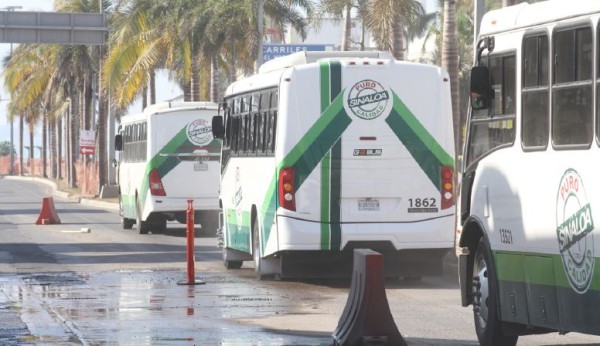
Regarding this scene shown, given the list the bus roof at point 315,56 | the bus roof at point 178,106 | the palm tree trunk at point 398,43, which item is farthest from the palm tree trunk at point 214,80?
the bus roof at point 315,56

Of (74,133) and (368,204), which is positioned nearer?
(368,204)

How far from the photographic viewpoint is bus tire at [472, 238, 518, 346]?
12.9 m

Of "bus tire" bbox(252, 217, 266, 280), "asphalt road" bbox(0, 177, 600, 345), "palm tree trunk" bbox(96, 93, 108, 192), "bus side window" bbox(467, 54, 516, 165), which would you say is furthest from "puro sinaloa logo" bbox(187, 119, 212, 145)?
"palm tree trunk" bbox(96, 93, 108, 192)

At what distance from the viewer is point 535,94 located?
12.1 m

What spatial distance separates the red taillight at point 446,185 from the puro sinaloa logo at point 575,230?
8.57 m

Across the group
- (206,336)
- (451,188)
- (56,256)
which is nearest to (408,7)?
(56,256)

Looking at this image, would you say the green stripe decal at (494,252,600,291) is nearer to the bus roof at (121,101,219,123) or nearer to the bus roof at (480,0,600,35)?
the bus roof at (480,0,600,35)

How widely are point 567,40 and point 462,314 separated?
225 inches

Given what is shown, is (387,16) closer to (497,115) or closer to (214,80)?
(497,115)

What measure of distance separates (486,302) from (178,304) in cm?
561

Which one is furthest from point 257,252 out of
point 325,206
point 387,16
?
point 387,16

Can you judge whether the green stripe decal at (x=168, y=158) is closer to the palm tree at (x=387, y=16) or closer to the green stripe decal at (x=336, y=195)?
the palm tree at (x=387, y=16)

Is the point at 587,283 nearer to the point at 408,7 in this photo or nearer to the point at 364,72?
the point at 364,72

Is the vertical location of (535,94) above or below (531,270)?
above
